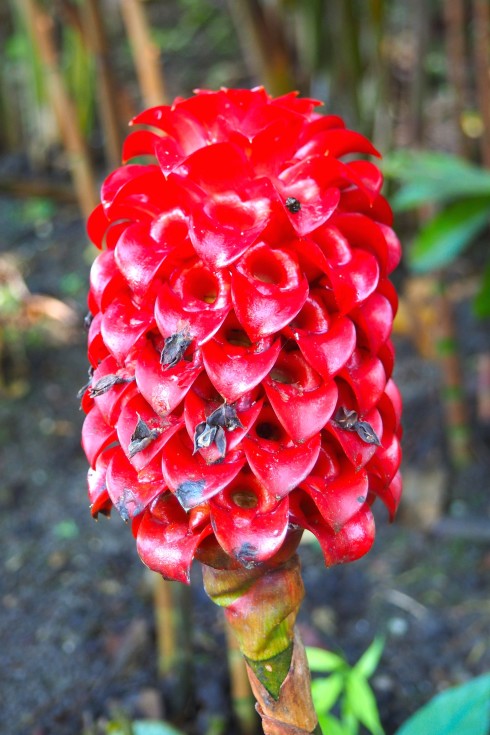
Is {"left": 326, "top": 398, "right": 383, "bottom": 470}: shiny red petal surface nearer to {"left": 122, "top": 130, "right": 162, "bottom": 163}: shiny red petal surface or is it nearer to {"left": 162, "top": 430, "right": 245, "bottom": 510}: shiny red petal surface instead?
{"left": 162, "top": 430, "right": 245, "bottom": 510}: shiny red petal surface

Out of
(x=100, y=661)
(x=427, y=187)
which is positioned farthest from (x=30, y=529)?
(x=427, y=187)

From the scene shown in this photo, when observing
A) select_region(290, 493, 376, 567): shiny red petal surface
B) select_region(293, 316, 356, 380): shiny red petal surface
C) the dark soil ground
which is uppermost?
select_region(293, 316, 356, 380): shiny red petal surface

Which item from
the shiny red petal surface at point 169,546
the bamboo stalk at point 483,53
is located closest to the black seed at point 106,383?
the shiny red petal surface at point 169,546

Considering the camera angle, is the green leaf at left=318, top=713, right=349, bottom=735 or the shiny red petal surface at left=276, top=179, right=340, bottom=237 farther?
the green leaf at left=318, top=713, right=349, bottom=735

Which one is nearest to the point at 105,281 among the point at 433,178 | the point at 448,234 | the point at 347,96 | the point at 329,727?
the point at 329,727

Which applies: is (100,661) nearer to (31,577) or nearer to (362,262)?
(31,577)

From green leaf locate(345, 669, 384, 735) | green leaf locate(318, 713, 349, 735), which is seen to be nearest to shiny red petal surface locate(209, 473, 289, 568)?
green leaf locate(318, 713, 349, 735)

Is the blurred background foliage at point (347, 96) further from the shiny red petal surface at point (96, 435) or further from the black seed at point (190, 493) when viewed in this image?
the black seed at point (190, 493)

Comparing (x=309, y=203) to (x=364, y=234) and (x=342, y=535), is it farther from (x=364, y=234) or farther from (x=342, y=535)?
(x=342, y=535)
